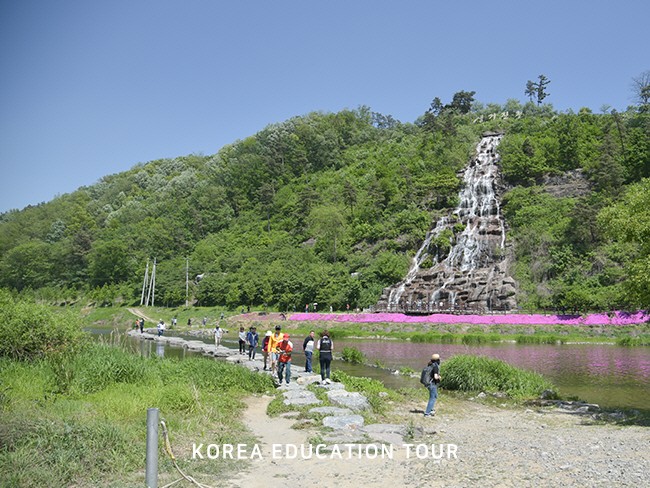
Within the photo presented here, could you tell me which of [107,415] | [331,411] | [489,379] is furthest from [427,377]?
[107,415]

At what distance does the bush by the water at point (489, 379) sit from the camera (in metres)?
18.1

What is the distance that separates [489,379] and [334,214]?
58.8m

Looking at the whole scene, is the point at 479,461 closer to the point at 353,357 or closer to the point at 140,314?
the point at 353,357

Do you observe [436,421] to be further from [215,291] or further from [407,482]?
[215,291]

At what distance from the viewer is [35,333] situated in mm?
15836

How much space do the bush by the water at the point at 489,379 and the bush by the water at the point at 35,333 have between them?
1326 cm

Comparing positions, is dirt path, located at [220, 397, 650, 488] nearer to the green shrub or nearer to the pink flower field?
the green shrub

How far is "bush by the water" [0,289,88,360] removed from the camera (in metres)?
15.5

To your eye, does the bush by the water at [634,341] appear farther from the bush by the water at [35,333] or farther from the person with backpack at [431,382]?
the bush by the water at [35,333]

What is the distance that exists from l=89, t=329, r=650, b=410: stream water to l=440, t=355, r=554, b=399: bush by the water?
Result: 4.11 feet

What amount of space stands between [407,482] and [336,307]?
177 ft

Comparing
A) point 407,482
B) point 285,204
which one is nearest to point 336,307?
point 285,204

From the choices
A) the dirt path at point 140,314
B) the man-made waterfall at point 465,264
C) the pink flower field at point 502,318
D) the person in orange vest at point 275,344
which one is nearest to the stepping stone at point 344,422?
the person in orange vest at point 275,344

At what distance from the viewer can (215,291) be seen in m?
73.6
